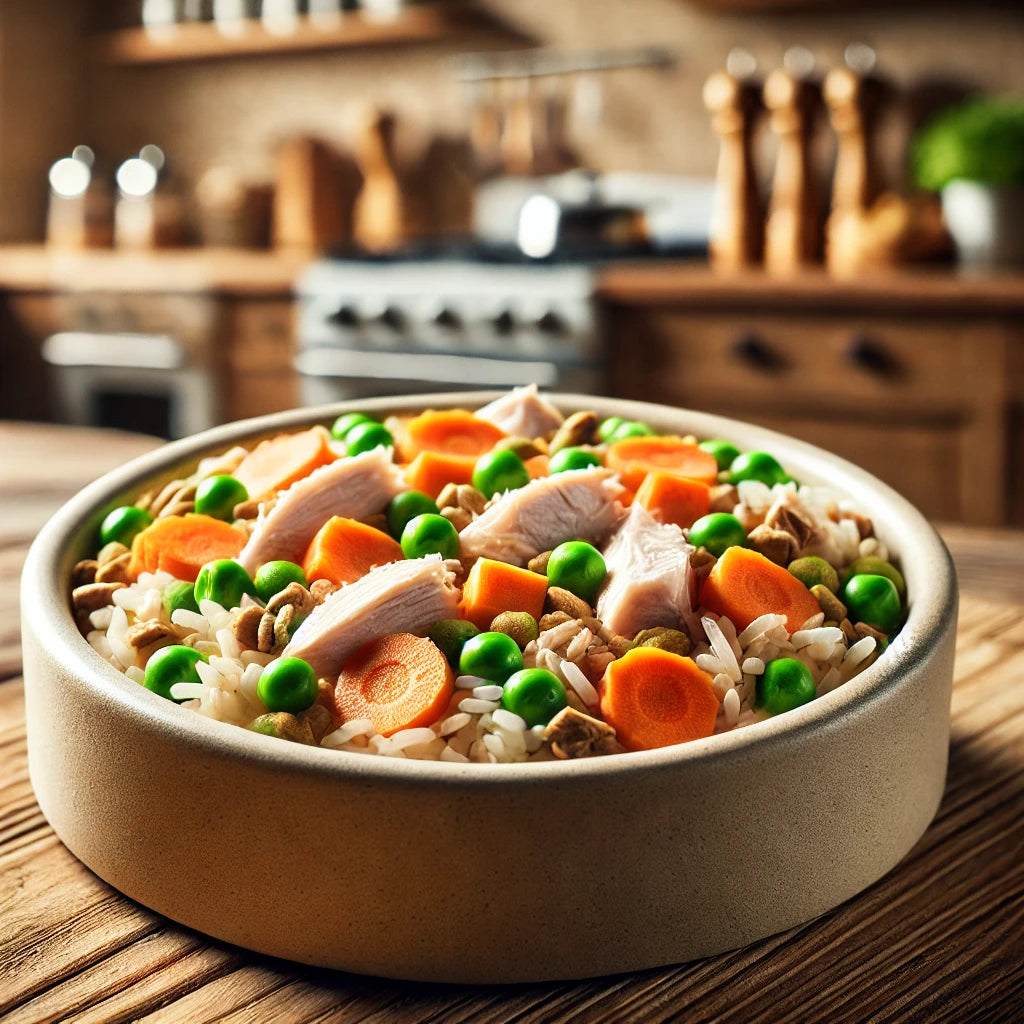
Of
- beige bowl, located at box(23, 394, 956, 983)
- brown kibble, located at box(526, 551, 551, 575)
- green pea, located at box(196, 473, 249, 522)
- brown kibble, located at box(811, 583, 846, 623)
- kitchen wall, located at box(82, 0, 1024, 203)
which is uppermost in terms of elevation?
kitchen wall, located at box(82, 0, 1024, 203)

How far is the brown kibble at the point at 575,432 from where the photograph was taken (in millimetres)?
1396

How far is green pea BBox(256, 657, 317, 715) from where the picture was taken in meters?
0.92

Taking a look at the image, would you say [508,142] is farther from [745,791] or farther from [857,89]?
[745,791]

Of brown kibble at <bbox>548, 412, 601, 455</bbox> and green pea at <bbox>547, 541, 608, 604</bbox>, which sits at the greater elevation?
brown kibble at <bbox>548, 412, 601, 455</bbox>

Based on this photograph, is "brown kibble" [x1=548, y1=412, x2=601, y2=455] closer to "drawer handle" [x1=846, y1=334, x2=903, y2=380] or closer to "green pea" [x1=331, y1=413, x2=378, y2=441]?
"green pea" [x1=331, y1=413, x2=378, y2=441]

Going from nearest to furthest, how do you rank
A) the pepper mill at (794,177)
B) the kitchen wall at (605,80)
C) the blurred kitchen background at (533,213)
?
1. the blurred kitchen background at (533,213)
2. the pepper mill at (794,177)
3. the kitchen wall at (605,80)

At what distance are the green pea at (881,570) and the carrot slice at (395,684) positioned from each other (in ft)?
1.36

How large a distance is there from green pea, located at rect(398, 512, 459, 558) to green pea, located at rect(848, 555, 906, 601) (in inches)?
14.9

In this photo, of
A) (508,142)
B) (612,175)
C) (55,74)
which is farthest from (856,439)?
(55,74)

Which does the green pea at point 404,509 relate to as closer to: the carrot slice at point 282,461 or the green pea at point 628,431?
the carrot slice at point 282,461

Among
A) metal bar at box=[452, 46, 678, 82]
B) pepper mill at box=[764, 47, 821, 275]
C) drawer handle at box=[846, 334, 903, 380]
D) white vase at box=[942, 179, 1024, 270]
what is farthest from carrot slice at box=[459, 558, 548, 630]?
metal bar at box=[452, 46, 678, 82]

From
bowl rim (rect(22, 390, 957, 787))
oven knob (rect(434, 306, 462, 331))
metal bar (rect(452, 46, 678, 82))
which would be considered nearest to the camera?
bowl rim (rect(22, 390, 957, 787))

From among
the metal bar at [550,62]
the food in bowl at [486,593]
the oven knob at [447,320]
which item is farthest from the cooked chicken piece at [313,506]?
the metal bar at [550,62]

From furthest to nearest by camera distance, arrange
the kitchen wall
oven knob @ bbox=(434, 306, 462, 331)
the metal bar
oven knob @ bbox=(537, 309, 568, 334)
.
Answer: the metal bar < the kitchen wall < oven knob @ bbox=(434, 306, 462, 331) < oven knob @ bbox=(537, 309, 568, 334)
